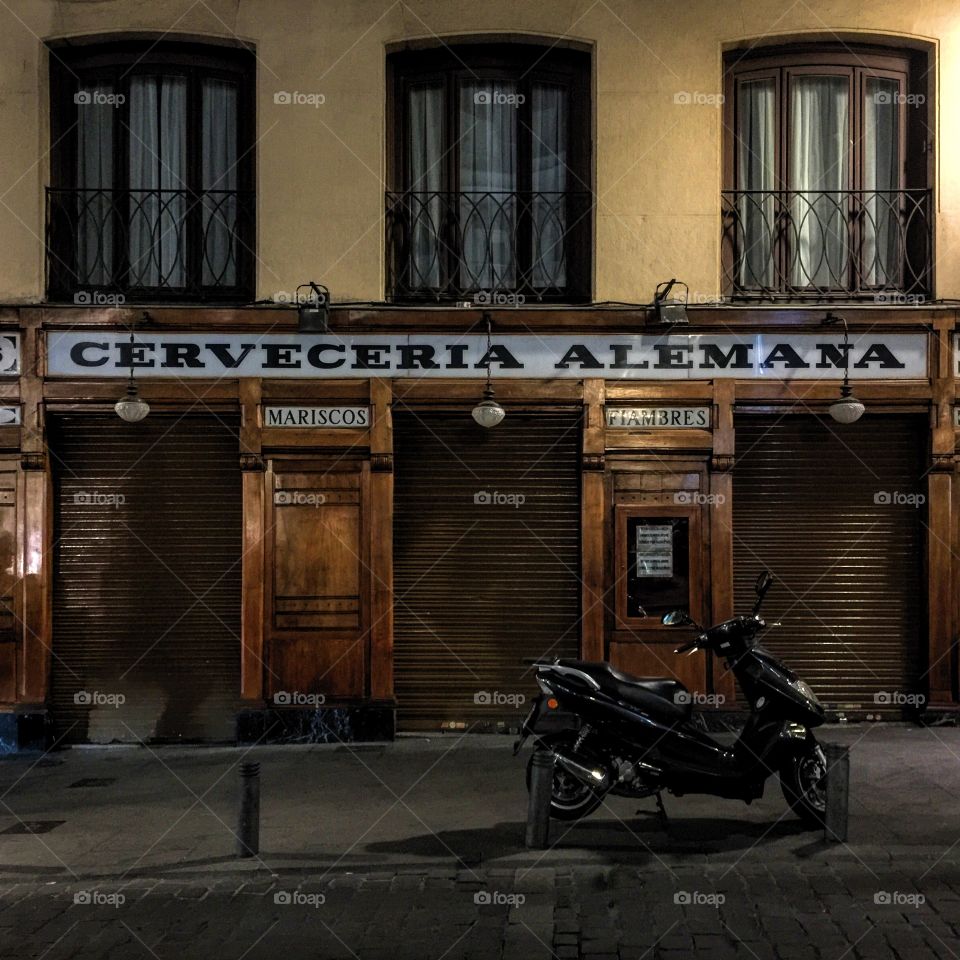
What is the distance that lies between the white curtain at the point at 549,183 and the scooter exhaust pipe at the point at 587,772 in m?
5.81

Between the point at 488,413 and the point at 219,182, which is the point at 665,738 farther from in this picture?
the point at 219,182

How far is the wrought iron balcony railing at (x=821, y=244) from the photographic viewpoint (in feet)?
39.1

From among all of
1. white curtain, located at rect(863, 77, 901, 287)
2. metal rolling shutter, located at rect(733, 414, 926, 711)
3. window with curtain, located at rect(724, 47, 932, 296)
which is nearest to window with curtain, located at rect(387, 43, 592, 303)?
window with curtain, located at rect(724, 47, 932, 296)

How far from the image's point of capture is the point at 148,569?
38.4 feet

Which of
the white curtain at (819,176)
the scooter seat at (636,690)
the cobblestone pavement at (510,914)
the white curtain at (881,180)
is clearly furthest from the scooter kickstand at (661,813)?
the white curtain at (881,180)

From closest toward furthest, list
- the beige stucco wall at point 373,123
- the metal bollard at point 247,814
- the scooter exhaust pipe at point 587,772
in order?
1. the metal bollard at point 247,814
2. the scooter exhaust pipe at point 587,772
3. the beige stucco wall at point 373,123

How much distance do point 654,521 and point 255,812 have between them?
18.5ft

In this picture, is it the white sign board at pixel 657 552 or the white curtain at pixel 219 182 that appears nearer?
the white sign board at pixel 657 552

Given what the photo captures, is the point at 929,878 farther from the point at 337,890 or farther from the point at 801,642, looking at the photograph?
the point at 801,642

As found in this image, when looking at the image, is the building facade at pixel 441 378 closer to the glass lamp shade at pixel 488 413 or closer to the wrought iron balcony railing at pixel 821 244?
the wrought iron balcony railing at pixel 821 244

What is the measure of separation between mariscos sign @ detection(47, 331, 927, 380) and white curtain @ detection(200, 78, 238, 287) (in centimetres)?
91

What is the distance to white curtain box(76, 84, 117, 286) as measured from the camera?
1191 cm

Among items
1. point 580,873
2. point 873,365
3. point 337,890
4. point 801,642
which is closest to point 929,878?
point 580,873

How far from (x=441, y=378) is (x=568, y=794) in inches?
197
